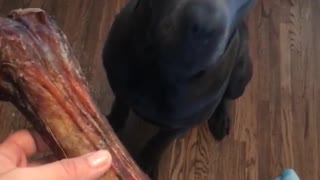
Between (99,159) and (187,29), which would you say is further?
(187,29)

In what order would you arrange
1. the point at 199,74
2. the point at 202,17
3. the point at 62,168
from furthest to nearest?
1. the point at 199,74
2. the point at 202,17
3. the point at 62,168

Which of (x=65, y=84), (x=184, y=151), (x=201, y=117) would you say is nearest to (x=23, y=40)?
(x=65, y=84)

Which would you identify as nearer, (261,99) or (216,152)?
(216,152)

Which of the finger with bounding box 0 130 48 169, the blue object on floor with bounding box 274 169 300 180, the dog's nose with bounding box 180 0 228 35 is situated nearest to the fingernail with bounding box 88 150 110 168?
the finger with bounding box 0 130 48 169

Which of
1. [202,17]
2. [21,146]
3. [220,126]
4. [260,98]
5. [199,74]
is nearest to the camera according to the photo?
[21,146]

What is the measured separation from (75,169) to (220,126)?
3.23 ft

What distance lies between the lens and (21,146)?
76 cm

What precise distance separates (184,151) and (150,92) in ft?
1.31

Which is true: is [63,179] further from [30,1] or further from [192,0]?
[30,1]

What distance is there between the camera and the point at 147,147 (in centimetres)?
143

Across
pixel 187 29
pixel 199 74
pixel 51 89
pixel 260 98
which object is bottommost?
pixel 260 98

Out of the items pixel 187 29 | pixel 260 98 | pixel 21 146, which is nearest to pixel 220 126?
pixel 260 98

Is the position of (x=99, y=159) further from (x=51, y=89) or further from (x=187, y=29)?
(x=187, y=29)

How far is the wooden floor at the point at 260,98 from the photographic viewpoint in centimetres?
155
